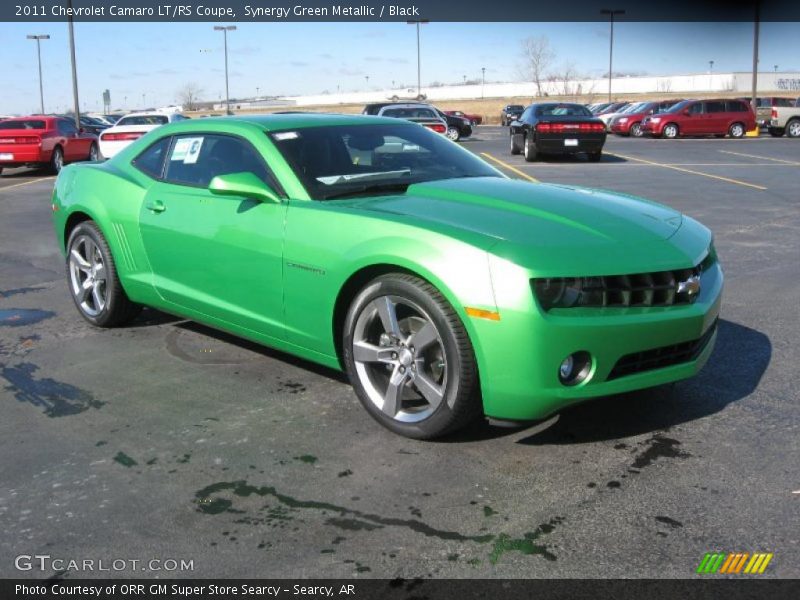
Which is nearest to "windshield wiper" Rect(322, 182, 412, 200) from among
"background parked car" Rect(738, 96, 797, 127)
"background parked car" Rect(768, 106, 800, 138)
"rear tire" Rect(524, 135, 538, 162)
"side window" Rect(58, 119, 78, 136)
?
"rear tire" Rect(524, 135, 538, 162)

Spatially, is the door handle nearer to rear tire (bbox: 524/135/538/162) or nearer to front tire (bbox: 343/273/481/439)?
front tire (bbox: 343/273/481/439)

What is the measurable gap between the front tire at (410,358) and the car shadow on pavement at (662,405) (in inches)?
16.9

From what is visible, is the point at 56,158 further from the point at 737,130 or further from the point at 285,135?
the point at 737,130

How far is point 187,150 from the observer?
Result: 5.12 meters

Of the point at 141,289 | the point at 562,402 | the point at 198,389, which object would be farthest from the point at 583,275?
the point at 141,289

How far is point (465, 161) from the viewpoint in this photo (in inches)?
198

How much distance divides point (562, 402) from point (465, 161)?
81.3 inches

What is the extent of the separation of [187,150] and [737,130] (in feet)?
114

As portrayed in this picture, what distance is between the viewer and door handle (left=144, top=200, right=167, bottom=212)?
16.3ft

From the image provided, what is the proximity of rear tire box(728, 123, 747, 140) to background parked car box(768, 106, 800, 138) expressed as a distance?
1293mm

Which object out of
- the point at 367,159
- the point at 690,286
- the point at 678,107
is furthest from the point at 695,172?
the point at 678,107

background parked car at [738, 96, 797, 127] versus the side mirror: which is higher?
background parked car at [738, 96, 797, 127]

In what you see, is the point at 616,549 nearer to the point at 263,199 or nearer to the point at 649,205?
the point at 649,205

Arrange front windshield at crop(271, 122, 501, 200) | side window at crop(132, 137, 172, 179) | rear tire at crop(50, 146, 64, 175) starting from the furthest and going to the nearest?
rear tire at crop(50, 146, 64, 175) < side window at crop(132, 137, 172, 179) < front windshield at crop(271, 122, 501, 200)
